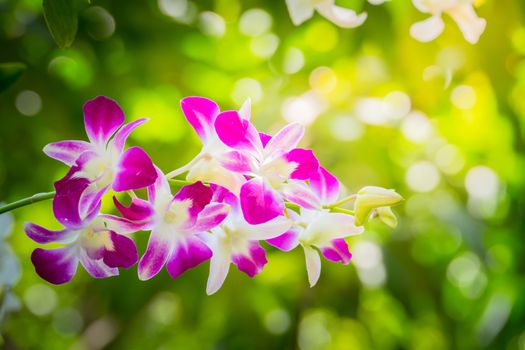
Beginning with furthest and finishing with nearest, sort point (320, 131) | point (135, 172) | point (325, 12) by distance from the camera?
point (320, 131), point (325, 12), point (135, 172)

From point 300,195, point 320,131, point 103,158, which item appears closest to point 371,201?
point 300,195

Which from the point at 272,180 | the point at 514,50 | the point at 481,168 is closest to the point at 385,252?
the point at 481,168

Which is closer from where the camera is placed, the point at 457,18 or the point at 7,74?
the point at 7,74

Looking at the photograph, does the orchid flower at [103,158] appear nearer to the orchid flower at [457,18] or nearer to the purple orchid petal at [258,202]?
Result: the purple orchid petal at [258,202]

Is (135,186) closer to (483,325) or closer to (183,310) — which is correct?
(183,310)

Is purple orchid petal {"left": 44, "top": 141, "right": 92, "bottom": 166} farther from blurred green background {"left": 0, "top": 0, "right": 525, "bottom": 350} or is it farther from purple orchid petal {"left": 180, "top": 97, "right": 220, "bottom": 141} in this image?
blurred green background {"left": 0, "top": 0, "right": 525, "bottom": 350}

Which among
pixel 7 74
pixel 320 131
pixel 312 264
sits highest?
pixel 7 74

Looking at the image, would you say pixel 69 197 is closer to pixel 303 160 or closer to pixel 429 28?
pixel 303 160
